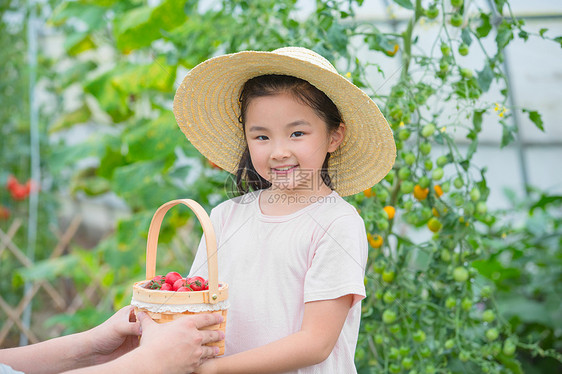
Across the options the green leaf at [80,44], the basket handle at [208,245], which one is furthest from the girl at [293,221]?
the green leaf at [80,44]

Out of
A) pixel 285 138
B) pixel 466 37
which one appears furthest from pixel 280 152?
pixel 466 37

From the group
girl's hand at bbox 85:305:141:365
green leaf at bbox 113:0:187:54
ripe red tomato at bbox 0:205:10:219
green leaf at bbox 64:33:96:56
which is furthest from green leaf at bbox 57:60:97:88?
girl's hand at bbox 85:305:141:365

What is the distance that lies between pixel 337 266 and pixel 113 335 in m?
0.45

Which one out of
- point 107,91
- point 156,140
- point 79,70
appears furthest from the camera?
point 79,70

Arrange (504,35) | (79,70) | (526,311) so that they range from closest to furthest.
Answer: (504,35) → (526,311) → (79,70)

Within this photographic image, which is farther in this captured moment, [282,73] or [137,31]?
[137,31]

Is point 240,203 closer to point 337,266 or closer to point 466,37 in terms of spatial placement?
point 337,266

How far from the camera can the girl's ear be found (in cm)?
112

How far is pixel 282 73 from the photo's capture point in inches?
42.0

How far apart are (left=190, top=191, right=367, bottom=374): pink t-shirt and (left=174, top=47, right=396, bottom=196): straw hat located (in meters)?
0.12

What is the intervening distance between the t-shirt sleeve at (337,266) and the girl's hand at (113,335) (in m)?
0.34

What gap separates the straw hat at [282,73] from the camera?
1018mm

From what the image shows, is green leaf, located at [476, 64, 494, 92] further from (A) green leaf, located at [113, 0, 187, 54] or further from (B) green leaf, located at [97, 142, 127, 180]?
(B) green leaf, located at [97, 142, 127, 180]

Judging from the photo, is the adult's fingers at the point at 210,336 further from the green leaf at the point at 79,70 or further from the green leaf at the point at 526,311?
the green leaf at the point at 79,70
